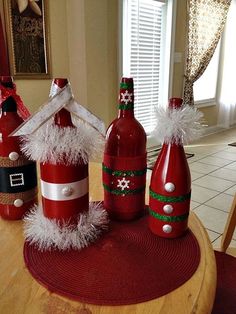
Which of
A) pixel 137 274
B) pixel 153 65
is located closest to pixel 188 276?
pixel 137 274

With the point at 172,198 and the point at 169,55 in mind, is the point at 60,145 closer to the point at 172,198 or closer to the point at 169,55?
the point at 172,198

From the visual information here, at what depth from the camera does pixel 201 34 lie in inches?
165

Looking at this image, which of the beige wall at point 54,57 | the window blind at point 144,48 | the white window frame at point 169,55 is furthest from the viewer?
the white window frame at point 169,55

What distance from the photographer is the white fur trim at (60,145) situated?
21.5 inches

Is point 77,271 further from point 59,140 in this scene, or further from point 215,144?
point 215,144

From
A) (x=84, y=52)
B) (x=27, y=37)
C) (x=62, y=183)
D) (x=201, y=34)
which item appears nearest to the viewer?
(x=62, y=183)

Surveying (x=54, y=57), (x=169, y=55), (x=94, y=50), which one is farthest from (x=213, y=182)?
(x=54, y=57)

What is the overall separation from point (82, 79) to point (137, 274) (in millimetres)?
2587

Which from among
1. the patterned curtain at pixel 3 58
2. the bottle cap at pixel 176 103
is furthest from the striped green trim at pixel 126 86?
the patterned curtain at pixel 3 58

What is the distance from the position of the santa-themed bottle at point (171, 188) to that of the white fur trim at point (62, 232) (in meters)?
0.14

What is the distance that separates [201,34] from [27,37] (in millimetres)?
2754

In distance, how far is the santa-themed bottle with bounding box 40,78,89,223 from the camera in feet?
1.85

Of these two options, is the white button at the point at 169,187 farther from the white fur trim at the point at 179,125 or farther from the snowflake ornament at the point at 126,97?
the snowflake ornament at the point at 126,97

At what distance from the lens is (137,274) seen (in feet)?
1.69
